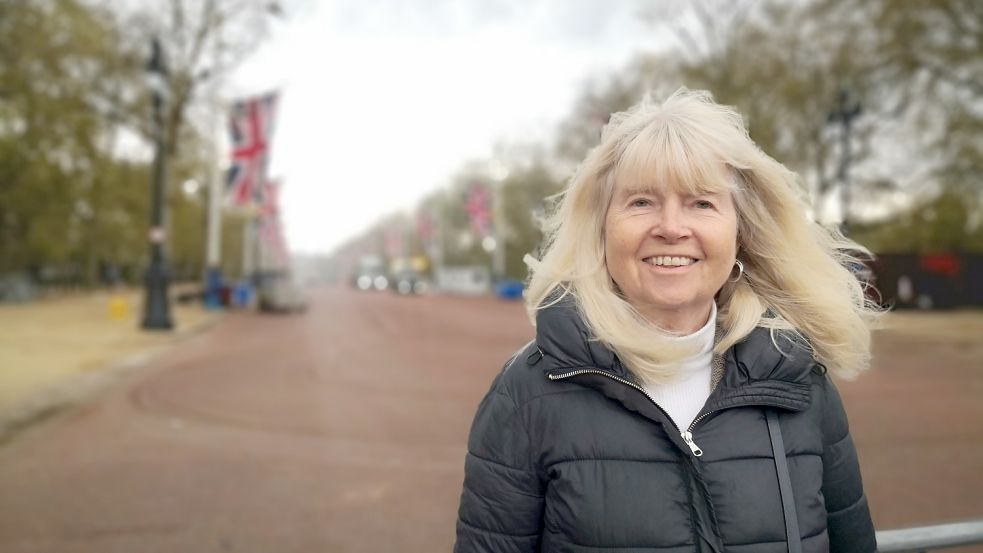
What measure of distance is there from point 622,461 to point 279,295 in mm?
31099

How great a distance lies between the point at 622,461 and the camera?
5.57 feet

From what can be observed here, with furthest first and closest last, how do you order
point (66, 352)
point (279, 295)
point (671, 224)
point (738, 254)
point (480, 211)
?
1. point (480, 211)
2. point (279, 295)
3. point (66, 352)
4. point (738, 254)
5. point (671, 224)

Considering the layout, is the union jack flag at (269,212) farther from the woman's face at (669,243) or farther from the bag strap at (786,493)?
the bag strap at (786,493)

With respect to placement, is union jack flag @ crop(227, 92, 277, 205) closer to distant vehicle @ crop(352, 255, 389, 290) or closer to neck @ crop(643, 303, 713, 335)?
neck @ crop(643, 303, 713, 335)

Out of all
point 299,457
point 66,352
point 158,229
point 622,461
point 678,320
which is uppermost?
point 158,229

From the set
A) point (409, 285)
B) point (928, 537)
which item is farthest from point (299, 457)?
point (409, 285)

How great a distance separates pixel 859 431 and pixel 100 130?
102ft

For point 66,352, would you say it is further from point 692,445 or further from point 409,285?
point 409,285

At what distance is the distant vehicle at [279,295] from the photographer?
31562mm

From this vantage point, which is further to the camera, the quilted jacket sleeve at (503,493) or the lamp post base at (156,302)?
the lamp post base at (156,302)

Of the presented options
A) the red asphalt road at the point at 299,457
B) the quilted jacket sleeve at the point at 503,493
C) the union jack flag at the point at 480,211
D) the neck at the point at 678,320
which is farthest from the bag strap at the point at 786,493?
the union jack flag at the point at 480,211

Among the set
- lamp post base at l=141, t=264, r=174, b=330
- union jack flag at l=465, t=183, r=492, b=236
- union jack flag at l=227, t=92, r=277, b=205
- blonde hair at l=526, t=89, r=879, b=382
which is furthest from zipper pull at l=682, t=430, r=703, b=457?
union jack flag at l=465, t=183, r=492, b=236

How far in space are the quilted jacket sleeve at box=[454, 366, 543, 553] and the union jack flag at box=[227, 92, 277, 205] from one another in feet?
78.0

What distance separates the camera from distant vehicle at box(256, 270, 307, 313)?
1243 inches
